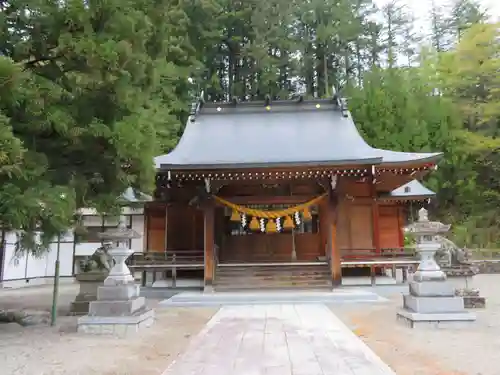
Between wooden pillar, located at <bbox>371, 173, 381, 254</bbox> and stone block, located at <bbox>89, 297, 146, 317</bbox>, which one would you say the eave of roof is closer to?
wooden pillar, located at <bbox>371, 173, 381, 254</bbox>

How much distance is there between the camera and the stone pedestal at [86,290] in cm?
723

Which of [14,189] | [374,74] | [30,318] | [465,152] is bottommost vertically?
[30,318]

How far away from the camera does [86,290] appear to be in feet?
24.1

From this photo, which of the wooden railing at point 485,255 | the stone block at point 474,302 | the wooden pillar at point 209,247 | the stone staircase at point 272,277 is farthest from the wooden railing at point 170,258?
the wooden railing at point 485,255

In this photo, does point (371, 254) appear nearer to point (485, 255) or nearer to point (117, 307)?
point (117, 307)

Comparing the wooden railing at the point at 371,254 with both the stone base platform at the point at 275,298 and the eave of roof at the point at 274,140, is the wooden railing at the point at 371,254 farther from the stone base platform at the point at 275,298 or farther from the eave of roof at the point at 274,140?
the eave of roof at the point at 274,140

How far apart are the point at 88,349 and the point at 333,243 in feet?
20.4

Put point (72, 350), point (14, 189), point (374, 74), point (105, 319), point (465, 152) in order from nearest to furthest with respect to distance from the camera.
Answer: point (14, 189), point (72, 350), point (105, 319), point (465, 152), point (374, 74)

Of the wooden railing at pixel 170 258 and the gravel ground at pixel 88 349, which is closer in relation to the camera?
the gravel ground at pixel 88 349

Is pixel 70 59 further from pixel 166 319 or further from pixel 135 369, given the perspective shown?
pixel 166 319

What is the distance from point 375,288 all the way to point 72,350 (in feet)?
24.3

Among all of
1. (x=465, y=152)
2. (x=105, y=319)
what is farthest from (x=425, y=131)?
(x=105, y=319)

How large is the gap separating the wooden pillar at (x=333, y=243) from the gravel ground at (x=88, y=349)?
151 inches

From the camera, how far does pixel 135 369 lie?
3.87 m
